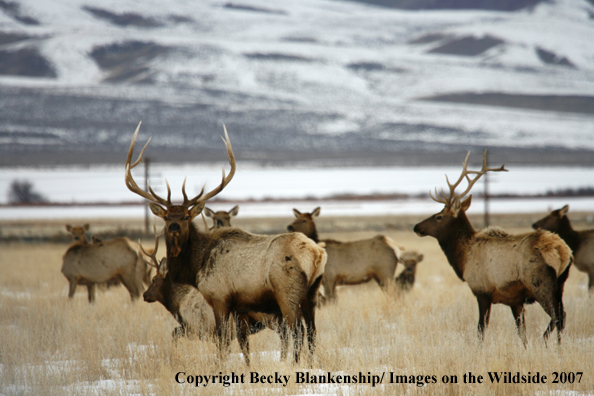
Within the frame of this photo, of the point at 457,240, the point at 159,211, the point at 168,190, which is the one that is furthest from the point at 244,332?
the point at 457,240

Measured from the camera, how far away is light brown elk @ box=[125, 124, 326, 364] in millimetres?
6602

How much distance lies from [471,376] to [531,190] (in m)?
58.7

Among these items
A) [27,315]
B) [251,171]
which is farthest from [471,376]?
[251,171]

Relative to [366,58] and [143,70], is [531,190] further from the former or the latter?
[366,58]

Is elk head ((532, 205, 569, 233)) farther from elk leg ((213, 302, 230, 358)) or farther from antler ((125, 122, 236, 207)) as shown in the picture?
elk leg ((213, 302, 230, 358))

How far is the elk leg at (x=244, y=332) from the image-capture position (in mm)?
7105

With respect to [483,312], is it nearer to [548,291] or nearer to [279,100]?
[548,291]

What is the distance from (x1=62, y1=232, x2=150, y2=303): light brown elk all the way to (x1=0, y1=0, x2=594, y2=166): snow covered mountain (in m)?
83.3

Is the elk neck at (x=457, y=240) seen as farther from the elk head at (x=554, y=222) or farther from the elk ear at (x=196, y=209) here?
the elk ear at (x=196, y=209)

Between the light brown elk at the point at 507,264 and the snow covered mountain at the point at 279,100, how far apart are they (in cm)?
8802

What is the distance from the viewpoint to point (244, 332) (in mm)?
7234

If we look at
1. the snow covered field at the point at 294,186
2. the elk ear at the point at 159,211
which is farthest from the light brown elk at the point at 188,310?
the snow covered field at the point at 294,186

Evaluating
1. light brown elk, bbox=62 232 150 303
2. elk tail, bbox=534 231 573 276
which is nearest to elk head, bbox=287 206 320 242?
light brown elk, bbox=62 232 150 303

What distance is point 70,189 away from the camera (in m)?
63.2
